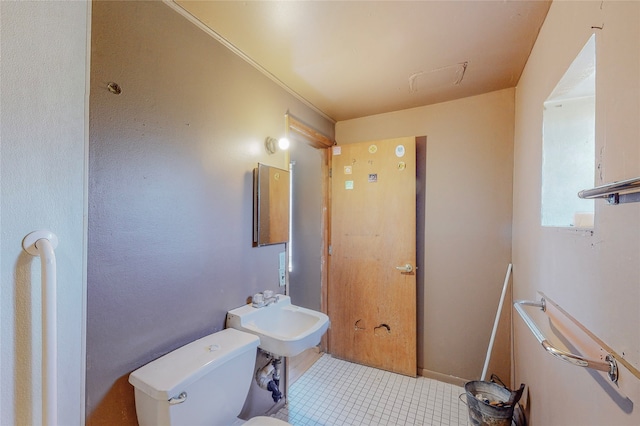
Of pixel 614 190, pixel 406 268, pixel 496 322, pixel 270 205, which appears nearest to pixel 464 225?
pixel 406 268

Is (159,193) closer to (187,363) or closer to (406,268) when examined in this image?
(187,363)

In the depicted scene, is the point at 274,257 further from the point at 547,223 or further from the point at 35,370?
the point at 547,223

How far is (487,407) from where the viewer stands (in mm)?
1497

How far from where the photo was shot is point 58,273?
0.83 meters

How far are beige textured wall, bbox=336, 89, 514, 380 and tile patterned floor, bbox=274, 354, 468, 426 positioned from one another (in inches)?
10.0

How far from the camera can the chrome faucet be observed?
1.56 m

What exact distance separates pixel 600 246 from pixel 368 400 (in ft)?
5.90

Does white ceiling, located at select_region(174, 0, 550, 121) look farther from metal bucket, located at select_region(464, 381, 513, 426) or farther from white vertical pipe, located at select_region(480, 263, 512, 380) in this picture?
metal bucket, located at select_region(464, 381, 513, 426)

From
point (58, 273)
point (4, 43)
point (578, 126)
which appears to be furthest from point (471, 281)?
point (4, 43)

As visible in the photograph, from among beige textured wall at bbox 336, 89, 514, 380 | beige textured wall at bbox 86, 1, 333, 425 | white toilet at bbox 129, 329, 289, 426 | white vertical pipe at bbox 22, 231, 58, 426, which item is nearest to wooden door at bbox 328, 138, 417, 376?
beige textured wall at bbox 336, 89, 514, 380

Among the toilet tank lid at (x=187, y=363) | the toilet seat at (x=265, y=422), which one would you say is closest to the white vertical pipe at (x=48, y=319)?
the toilet tank lid at (x=187, y=363)

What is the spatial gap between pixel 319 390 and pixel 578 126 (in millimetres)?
2253

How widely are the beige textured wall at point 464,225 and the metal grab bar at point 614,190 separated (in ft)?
4.84

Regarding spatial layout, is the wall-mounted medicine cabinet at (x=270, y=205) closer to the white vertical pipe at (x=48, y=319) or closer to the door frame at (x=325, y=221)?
the door frame at (x=325, y=221)
